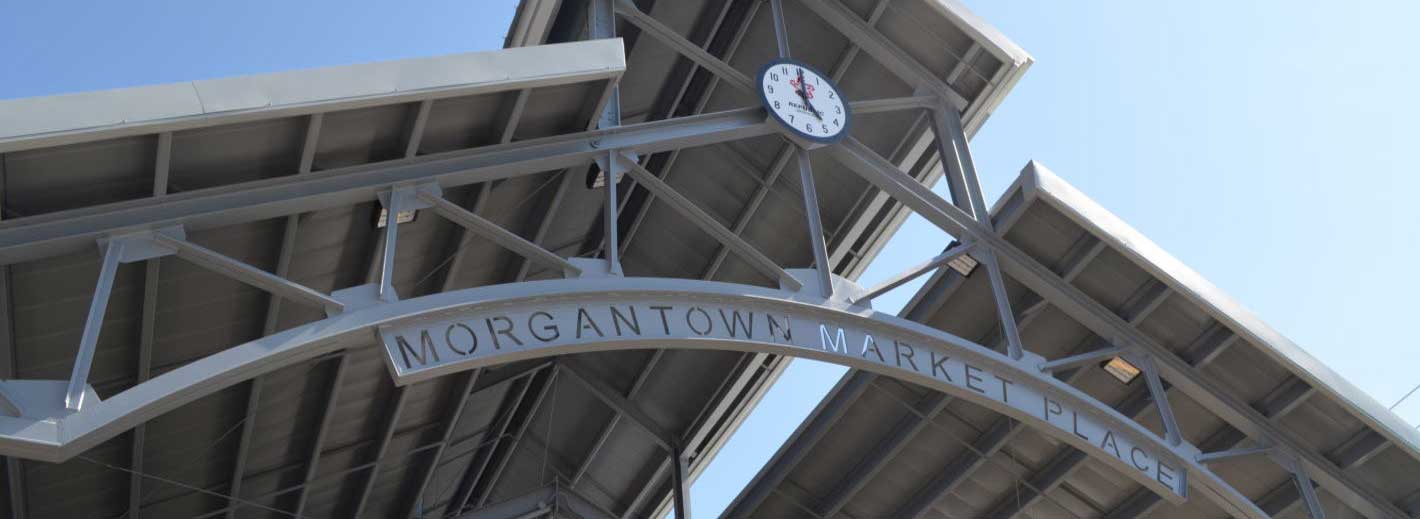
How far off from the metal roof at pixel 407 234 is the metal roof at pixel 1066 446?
5.11 feet

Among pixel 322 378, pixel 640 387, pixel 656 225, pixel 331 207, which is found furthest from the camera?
pixel 640 387

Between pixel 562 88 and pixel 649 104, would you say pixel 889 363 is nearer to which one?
pixel 562 88

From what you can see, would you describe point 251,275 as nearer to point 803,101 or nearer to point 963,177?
point 803,101

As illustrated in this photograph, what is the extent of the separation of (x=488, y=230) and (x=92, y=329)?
366cm

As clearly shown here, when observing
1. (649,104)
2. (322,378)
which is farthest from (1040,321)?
(322,378)

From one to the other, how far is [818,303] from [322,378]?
646 centimetres

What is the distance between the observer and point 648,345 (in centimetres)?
1222

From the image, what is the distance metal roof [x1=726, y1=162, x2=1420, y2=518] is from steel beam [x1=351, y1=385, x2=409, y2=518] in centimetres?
525

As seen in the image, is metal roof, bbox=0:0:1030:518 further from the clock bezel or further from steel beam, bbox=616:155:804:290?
steel beam, bbox=616:155:804:290

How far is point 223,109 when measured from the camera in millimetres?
10273

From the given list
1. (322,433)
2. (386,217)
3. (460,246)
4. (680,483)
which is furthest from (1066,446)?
(386,217)

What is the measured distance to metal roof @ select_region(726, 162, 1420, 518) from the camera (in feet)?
51.2

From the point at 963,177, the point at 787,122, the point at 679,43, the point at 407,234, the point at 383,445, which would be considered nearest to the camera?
the point at 407,234

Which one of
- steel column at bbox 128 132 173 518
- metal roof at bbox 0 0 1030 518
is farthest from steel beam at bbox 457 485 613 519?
steel column at bbox 128 132 173 518
